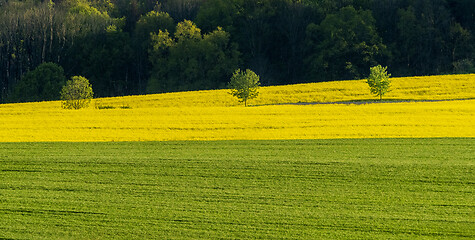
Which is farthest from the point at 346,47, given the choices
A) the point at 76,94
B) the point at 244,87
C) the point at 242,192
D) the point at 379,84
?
the point at 242,192

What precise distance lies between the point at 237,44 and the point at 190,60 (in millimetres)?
7045

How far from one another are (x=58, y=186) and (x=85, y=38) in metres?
61.3

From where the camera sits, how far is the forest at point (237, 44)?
7112cm

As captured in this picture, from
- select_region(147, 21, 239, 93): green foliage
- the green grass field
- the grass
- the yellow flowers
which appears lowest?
the green grass field

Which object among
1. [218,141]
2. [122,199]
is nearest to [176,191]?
[122,199]

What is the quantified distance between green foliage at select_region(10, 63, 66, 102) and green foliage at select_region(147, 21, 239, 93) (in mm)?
10440

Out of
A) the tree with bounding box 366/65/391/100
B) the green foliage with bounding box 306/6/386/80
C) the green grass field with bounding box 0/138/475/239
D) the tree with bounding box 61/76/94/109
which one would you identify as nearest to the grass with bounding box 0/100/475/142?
the green grass field with bounding box 0/138/475/239

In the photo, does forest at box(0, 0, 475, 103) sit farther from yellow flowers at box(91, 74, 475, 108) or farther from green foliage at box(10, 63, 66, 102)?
yellow flowers at box(91, 74, 475, 108)

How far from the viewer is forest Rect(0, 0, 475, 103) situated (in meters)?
71.1

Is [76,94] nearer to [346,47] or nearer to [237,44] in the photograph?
[237,44]

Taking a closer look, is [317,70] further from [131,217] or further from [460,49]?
[131,217]

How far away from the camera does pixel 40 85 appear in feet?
215

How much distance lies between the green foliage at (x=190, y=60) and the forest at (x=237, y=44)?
0.37 feet

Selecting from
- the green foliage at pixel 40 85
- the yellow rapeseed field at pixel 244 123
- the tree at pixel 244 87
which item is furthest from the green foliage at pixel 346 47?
the yellow rapeseed field at pixel 244 123
